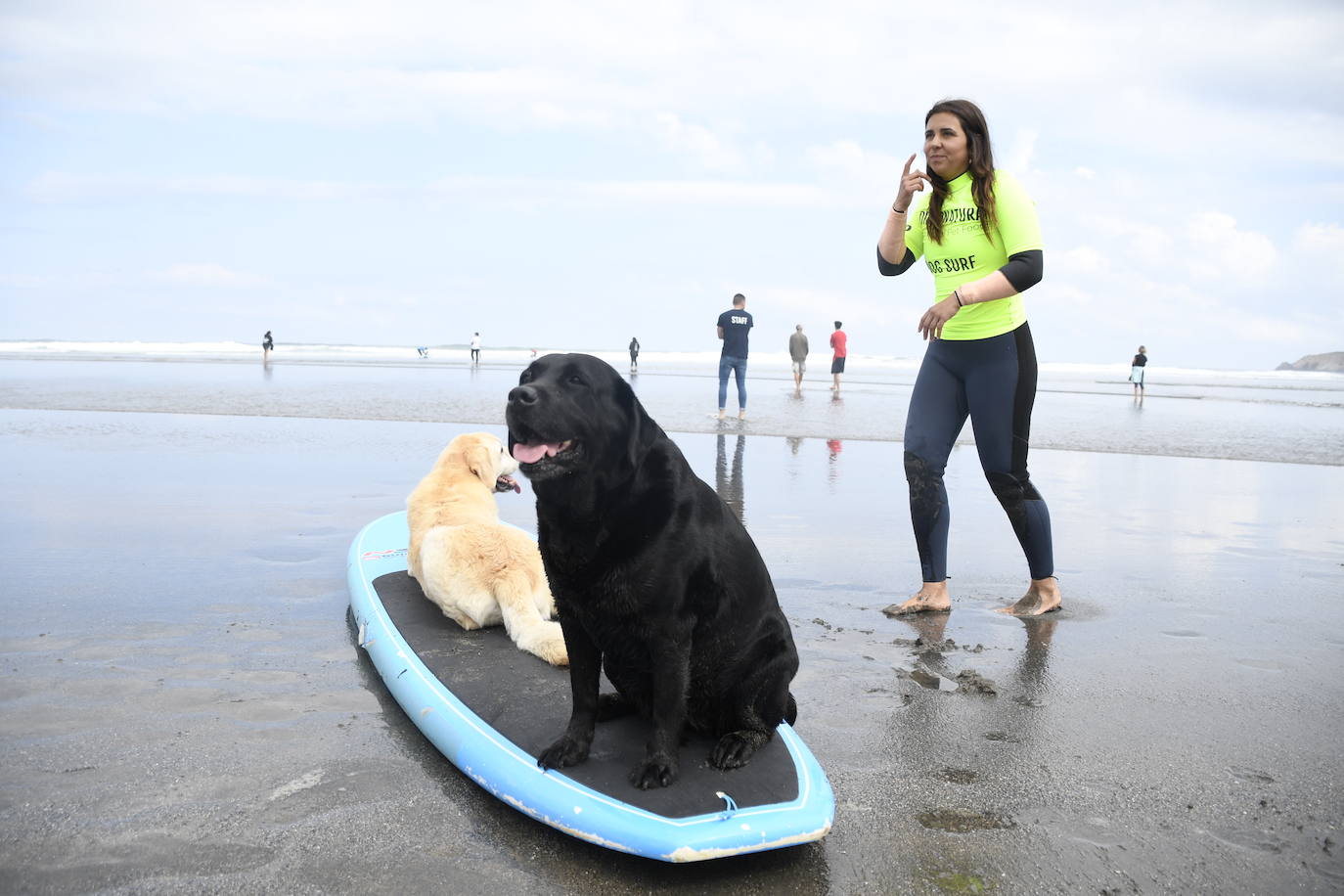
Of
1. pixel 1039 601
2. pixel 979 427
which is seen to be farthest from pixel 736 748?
pixel 1039 601

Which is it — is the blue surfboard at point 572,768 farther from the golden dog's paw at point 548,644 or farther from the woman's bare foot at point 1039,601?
the woman's bare foot at point 1039,601

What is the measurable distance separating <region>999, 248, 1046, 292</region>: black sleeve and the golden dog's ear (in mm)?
2781

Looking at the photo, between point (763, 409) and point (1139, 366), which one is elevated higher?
point (1139, 366)

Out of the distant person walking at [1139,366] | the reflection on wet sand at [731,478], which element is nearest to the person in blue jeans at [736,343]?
the reflection on wet sand at [731,478]

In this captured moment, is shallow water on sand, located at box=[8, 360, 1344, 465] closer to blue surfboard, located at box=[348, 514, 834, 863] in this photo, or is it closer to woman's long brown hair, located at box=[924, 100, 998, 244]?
woman's long brown hair, located at box=[924, 100, 998, 244]

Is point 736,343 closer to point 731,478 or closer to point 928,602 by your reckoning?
point 731,478

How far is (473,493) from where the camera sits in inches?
192

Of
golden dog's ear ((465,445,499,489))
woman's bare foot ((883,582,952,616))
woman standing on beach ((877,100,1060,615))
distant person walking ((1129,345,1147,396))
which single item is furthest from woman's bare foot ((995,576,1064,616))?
distant person walking ((1129,345,1147,396))

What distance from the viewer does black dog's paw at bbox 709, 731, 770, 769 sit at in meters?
2.71

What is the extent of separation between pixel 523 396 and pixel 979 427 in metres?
3.00

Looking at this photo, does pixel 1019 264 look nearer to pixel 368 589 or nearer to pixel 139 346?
pixel 368 589

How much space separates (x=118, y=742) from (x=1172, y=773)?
135 inches

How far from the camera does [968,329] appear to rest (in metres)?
4.67

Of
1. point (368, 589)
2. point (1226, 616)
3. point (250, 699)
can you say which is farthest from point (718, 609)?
point (1226, 616)
